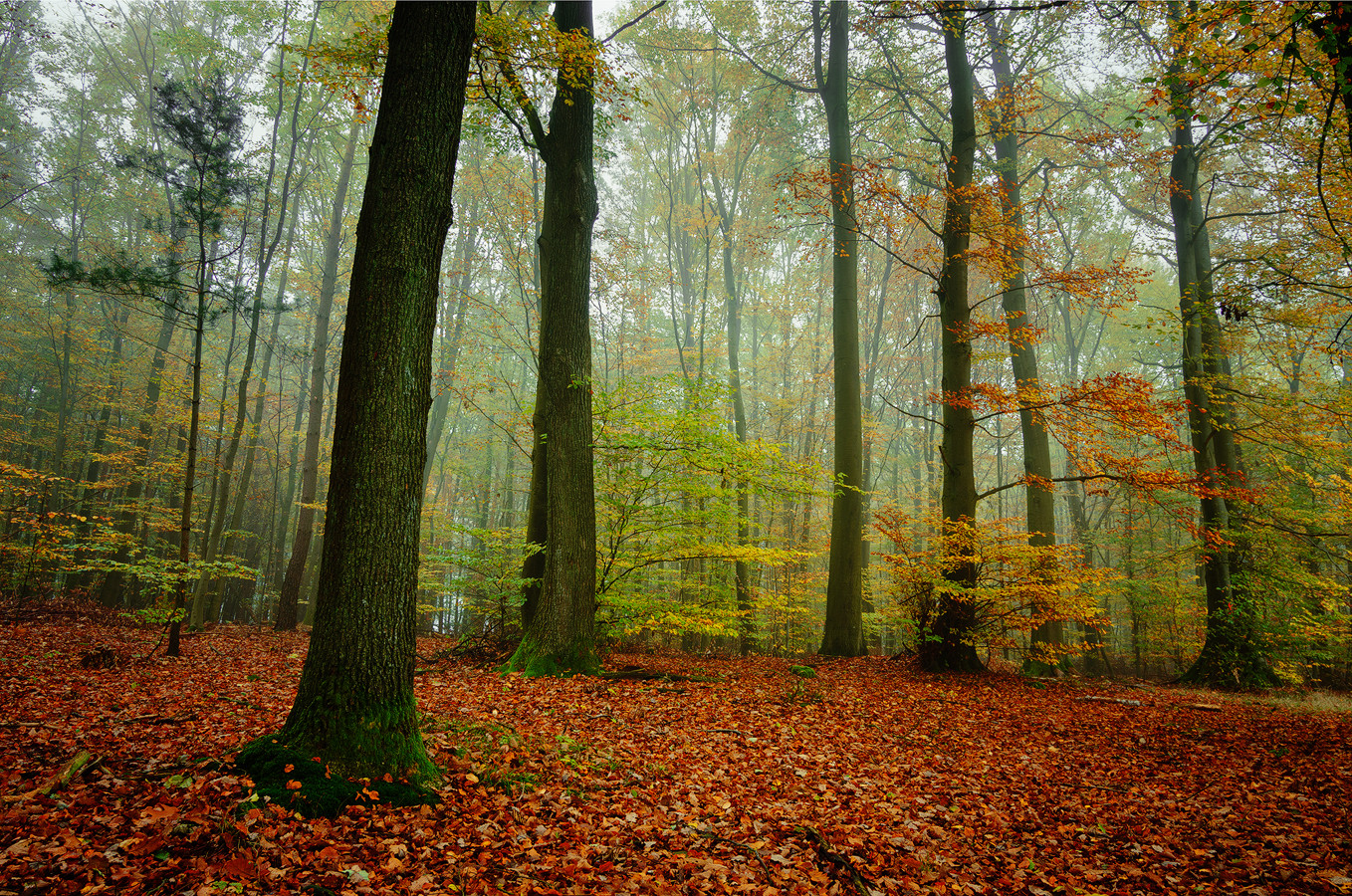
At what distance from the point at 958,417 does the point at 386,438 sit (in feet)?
27.9

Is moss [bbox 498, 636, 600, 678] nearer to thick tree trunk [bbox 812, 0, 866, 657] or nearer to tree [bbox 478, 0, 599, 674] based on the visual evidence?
tree [bbox 478, 0, 599, 674]

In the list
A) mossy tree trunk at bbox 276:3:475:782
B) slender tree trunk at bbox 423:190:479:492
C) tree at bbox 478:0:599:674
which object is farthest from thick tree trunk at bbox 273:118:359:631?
mossy tree trunk at bbox 276:3:475:782

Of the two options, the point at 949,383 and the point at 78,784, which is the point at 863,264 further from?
the point at 78,784

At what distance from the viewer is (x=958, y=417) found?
904 cm

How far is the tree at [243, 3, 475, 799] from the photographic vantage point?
3197 millimetres

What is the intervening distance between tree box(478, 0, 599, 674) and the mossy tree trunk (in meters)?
3.39

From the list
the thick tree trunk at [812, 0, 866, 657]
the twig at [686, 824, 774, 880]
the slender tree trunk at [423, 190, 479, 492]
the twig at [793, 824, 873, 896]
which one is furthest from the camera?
the slender tree trunk at [423, 190, 479, 492]

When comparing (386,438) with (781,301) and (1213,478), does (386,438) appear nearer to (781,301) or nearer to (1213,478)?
(1213,478)

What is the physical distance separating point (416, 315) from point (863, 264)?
2131cm

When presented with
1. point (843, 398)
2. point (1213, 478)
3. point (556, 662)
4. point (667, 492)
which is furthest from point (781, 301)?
point (556, 662)

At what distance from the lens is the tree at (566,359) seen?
22.4ft

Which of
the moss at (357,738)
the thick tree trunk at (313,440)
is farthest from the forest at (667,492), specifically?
the thick tree trunk at (313,440)

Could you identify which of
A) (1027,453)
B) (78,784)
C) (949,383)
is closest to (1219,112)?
(1027,453)

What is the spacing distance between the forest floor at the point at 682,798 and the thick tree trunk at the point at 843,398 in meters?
3.42
